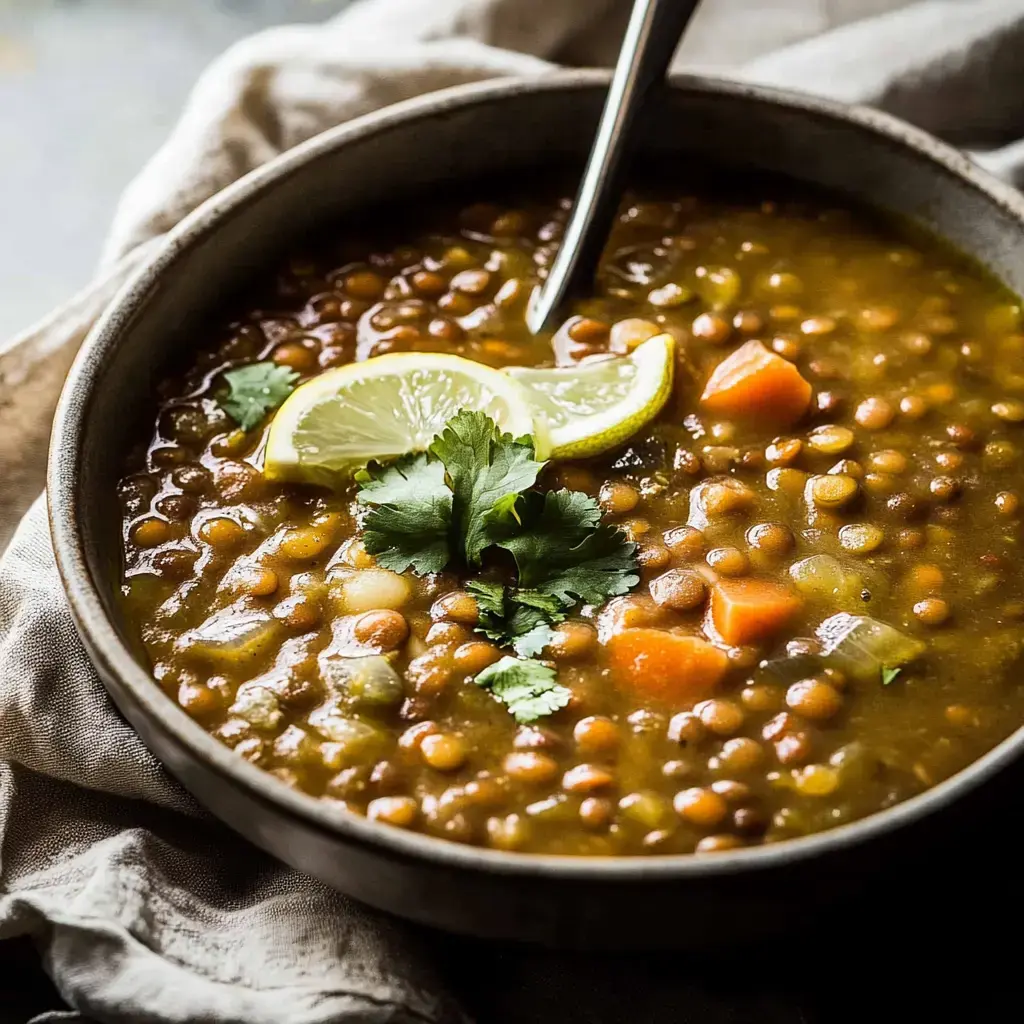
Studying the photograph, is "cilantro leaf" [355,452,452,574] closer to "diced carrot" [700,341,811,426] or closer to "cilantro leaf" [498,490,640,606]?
"cilantro leaf" [498,490,640,606]

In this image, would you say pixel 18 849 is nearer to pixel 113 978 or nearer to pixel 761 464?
pixel 113 978

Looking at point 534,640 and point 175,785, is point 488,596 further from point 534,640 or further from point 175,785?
point 175,785

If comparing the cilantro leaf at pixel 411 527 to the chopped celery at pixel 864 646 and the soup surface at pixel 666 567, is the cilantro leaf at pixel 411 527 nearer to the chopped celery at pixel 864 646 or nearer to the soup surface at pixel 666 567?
the soup surface at pixel 666 567

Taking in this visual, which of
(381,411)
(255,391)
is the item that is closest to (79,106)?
(255,391)

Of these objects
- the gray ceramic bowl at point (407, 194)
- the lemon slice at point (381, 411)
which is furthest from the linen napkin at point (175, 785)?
the lemon slice at point (381, 411)

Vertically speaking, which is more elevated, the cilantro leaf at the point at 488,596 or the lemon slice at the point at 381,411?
the lemon slice at the point at 381,411

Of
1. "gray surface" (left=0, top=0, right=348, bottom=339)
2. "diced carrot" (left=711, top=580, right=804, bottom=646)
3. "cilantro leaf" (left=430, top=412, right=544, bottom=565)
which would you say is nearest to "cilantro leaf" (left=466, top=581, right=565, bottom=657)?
"cilantro leaf" (left=430, top=412, right=544, bottom=565)

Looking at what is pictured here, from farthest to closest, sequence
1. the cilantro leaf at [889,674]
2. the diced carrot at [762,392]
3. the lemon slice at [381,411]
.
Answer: the diced carrot at [762,392] < the lemon slice at [381,411] < the cilantro leaf at [889,674]

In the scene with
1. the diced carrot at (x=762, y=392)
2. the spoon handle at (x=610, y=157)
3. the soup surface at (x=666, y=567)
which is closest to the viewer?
the soup surface at (x=666, y=567)
